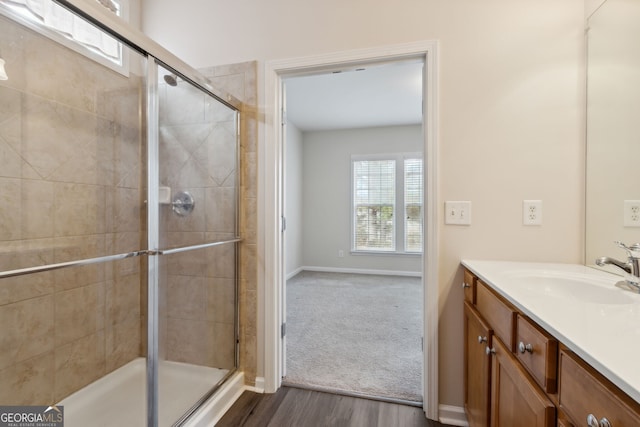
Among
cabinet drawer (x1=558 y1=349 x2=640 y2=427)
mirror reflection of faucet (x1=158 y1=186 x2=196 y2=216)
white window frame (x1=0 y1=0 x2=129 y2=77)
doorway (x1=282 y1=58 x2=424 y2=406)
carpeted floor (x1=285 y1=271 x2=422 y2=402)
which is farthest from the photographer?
doorway (x1=282 y1=58 x2=424 y2=406)

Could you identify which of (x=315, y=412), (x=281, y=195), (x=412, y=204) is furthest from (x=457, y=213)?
(x=412, y=204)

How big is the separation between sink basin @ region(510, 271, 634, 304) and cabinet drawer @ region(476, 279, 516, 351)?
0.11 m

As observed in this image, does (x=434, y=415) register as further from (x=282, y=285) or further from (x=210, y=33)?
(x=210, y=33)

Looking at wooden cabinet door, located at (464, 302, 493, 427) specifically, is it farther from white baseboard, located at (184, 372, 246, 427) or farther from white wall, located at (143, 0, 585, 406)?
white baseboard, located at (184, 372, 246, 427)

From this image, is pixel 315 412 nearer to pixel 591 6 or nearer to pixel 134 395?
pixel 134 395

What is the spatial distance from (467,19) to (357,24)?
601mm

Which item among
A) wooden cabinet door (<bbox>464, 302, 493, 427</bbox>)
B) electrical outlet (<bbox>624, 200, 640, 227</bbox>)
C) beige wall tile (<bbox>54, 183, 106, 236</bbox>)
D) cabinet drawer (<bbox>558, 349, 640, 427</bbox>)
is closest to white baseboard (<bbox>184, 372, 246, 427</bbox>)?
beige wall tile (<bbox>54, 183, 106, 236</bbox>)

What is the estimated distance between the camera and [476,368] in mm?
1325

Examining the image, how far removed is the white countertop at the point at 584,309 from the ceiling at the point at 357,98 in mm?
2094

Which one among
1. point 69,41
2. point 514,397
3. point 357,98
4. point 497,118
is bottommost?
point 514,397

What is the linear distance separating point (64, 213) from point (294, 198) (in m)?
3.71

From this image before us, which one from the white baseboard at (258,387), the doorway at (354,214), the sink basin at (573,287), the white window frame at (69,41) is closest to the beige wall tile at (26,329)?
the white baseboard at (258,387)

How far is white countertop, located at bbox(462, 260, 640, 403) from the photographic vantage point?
0.54 m

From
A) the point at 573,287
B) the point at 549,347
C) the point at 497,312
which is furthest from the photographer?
the point at 573,287
